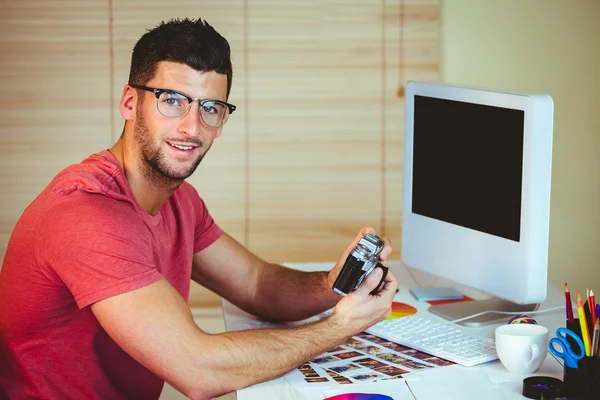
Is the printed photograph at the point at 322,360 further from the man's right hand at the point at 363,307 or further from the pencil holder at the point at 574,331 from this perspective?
the pencil holder at the point at 574,331

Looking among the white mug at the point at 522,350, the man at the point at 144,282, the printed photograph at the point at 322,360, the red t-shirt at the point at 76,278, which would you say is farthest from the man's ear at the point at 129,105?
the white mug at the point at 522,350

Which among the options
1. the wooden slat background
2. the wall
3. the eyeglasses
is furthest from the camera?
the wall

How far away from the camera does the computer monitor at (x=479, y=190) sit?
181 centimetres

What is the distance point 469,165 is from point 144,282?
2.69ft

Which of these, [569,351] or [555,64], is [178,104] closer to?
[569,351]

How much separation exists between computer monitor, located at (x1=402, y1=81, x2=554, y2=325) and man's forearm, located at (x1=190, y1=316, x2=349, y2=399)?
48cm

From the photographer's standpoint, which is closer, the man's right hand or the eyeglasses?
the man's right hand

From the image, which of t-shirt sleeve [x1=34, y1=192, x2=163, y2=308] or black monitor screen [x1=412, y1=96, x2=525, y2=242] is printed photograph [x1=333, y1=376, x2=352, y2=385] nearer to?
t-shirt sleeve [x1=34, y1=192, x2=163, y2=308]

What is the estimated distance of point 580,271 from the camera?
3.59m

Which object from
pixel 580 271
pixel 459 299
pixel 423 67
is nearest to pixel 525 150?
pixel 459 299

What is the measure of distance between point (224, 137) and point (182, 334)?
1887 mm

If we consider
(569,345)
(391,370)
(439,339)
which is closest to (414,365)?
(391,370)

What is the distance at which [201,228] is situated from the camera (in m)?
2.15

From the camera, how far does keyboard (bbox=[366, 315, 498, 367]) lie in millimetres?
1709
